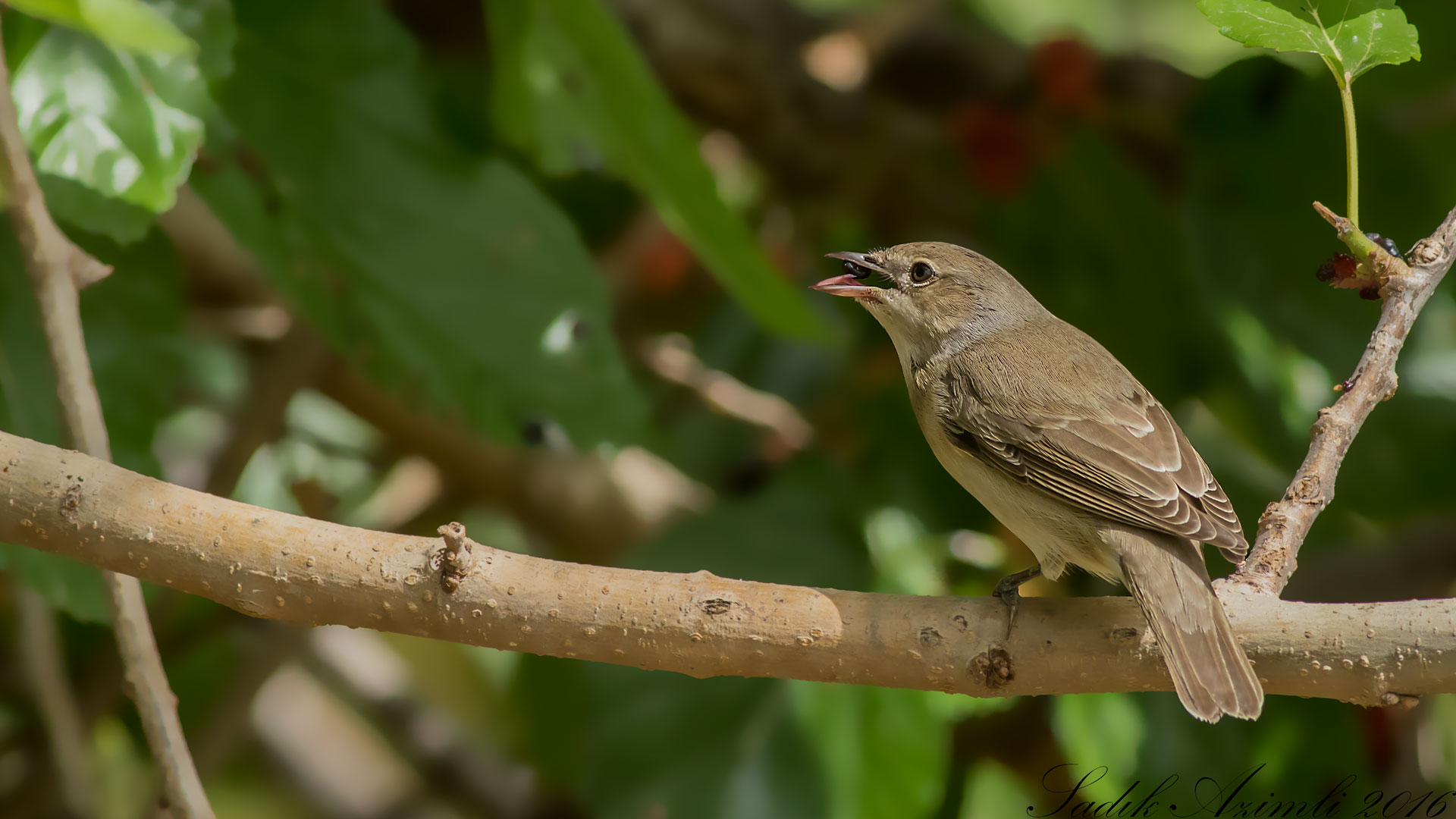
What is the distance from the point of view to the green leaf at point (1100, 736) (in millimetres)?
3490

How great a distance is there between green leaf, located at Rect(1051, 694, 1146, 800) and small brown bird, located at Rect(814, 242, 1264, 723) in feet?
2.63

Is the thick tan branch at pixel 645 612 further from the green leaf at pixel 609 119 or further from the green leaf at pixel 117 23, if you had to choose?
the green leaf at pixel 609 119

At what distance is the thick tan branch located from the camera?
1.98 metres

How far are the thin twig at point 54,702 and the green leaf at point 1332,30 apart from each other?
339 centimetres

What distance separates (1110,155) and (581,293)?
2.28 meters

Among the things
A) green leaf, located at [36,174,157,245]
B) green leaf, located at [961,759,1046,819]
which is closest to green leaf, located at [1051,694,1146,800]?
green leaf, located at [961,759,1046,819]

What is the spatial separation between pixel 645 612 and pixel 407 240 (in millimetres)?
1572

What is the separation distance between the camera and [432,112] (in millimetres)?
3416

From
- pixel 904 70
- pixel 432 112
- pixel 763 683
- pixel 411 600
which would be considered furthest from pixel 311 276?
pixel 904 70

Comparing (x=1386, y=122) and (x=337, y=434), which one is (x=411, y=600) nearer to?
(x=337, y=434)

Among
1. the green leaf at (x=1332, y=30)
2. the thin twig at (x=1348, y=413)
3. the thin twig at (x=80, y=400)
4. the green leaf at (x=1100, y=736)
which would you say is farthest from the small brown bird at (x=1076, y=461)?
the thin twig at (x=80, y=400)

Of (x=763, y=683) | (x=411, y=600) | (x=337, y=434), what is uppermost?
(x=411, y=600)

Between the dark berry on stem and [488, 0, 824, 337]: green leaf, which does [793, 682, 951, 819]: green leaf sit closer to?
[488, 0, 824, 337]: green leaf

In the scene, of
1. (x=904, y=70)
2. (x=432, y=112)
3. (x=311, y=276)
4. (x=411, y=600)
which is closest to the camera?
(x=411, y=600)
